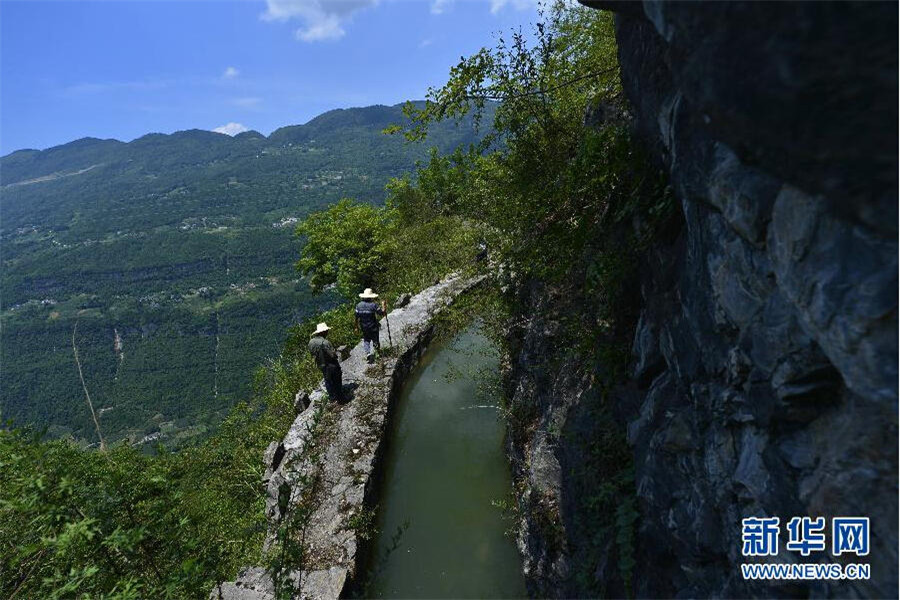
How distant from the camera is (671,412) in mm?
4309

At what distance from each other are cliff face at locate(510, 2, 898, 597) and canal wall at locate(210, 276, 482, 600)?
3.74 m

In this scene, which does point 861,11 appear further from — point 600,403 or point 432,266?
point 432,266

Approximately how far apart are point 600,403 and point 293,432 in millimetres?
7392

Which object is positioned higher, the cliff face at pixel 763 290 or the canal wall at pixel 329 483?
the cliff face at pixel 763 290

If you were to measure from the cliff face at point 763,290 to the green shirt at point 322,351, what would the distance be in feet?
21.9

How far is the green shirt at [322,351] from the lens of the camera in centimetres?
978

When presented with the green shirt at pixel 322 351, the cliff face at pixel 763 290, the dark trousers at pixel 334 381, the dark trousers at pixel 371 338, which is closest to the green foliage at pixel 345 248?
the dark trousers at pixel 371 338

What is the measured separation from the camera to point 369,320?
12.0 m

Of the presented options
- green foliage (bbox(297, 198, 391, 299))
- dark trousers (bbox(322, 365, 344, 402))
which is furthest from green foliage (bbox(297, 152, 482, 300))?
dark trousers (bbox(322, 365, 344, 402))

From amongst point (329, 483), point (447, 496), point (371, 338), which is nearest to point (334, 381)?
point (371, 338)

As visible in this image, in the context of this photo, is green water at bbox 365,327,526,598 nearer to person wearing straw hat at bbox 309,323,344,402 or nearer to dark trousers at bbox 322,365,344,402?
dark trousers at bbox 322,365,344,402

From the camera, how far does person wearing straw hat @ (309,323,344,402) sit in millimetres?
9820

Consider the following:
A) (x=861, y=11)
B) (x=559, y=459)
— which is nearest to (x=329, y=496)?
(x=559, y=459)

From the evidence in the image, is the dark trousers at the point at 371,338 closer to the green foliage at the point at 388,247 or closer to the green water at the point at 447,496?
the green water at the point at 447,496
